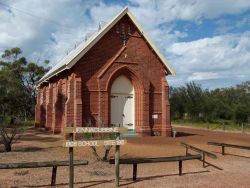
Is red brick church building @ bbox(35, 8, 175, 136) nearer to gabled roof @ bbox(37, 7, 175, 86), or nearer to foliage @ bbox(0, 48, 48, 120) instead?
gabled roof @ bbox(37, 7, 175, 86)

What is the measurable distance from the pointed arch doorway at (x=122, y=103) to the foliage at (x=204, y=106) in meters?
26.5

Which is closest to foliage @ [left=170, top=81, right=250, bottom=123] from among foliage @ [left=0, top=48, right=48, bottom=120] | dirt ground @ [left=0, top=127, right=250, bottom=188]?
foliage @ [left=0, top=48, right=48, bottom=120]

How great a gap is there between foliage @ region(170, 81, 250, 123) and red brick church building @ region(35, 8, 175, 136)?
25087 millimetres

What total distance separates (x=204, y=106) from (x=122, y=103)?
96.9 ft

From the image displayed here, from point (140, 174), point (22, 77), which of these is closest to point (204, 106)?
point (22, 77)

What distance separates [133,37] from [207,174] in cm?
1526

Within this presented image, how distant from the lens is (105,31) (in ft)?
77.9

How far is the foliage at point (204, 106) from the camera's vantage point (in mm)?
48719

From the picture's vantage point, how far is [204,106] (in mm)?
52531

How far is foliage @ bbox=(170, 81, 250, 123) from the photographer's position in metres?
48.7

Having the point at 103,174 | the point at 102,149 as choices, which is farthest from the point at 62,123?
the point at 103,174

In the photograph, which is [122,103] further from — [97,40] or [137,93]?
[97,40]

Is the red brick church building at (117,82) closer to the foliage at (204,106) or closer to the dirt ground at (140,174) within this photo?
the dirt ground at (140,174)

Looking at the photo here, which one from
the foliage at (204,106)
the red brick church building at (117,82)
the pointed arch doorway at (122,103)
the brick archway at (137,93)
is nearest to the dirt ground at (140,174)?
the red brick church building at (117,82)
